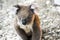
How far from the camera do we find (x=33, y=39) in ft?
16.4

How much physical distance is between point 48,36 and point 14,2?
1.69 metres

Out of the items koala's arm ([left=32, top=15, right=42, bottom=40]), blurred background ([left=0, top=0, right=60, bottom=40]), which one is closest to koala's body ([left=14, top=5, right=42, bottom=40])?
koala's arm ([left=32, top=15, right=42, bottom=40])

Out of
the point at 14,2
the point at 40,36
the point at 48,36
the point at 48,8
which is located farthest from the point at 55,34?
the point at 14,2

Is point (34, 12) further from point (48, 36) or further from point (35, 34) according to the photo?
point (48, 36)

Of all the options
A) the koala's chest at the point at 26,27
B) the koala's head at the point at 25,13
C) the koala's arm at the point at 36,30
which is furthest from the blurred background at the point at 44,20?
the koala's head at the point at 25,13

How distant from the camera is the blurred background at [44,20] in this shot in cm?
546

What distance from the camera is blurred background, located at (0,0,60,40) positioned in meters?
5.46

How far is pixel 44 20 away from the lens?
5.77 metres

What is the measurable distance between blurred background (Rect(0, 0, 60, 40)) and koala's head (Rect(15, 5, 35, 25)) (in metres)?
0.88

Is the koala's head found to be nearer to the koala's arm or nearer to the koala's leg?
the koala's arm

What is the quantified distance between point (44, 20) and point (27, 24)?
1158 mm

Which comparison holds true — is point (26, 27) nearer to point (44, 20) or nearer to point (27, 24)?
point (27, 24)

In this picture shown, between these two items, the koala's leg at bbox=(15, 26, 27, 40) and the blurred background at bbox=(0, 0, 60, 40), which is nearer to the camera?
the koala's leg at bbox=(15, 26, 27, 40)

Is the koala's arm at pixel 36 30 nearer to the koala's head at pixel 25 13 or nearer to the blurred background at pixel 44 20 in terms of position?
the koala's head at pixel 25 13
